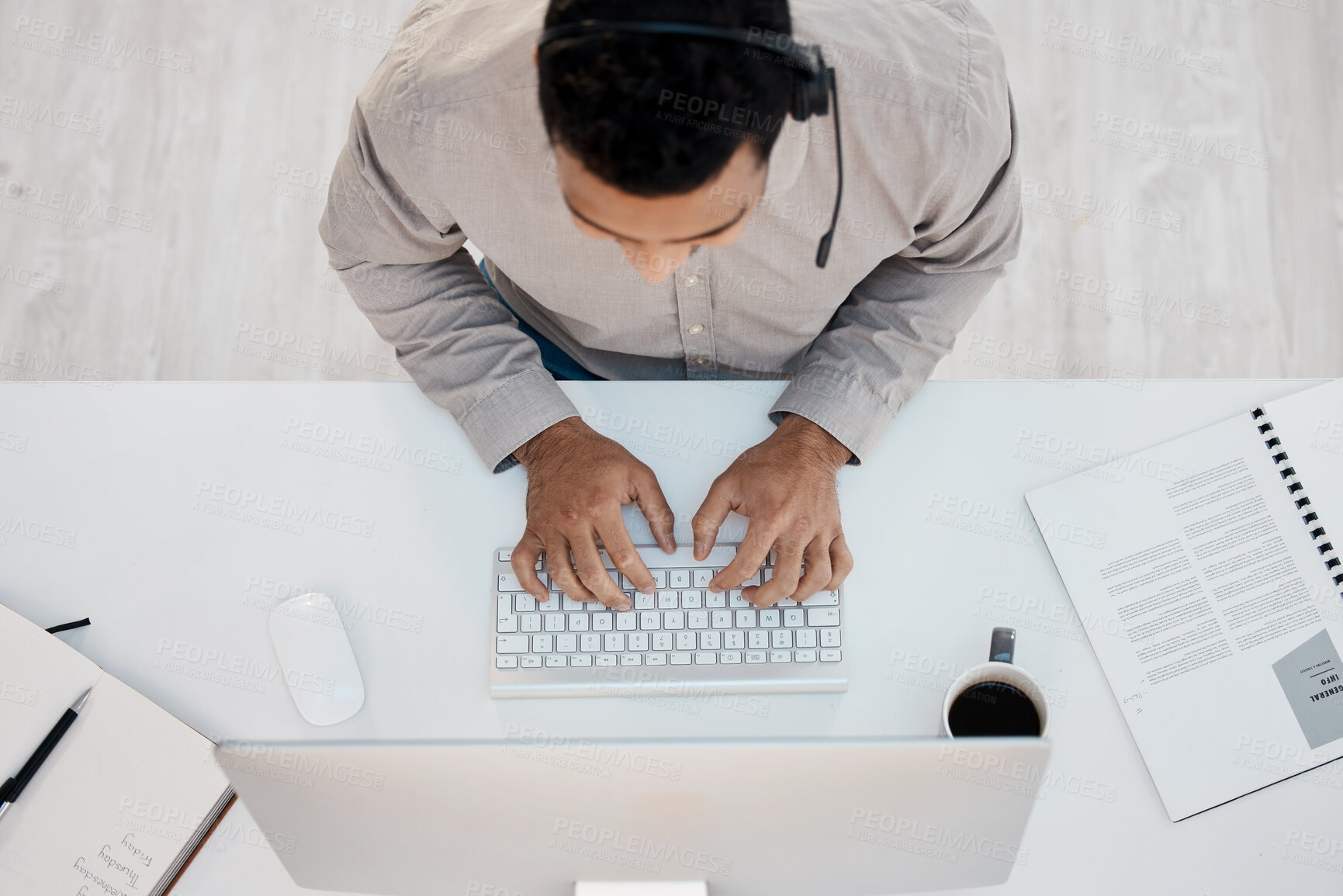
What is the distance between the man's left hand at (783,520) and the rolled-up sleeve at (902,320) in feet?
0.17

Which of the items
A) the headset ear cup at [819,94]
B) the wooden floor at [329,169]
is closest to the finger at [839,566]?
the headset ear cup at [819,94]

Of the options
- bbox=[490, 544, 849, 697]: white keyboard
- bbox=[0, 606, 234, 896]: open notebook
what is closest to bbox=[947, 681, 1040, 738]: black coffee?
bbox=[490, 544, 849, 697]: white keyboard

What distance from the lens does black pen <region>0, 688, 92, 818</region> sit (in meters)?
0.89

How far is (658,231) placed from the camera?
70 centimetres

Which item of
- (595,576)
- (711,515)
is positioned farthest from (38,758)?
(711,515)

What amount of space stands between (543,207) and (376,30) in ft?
4.85

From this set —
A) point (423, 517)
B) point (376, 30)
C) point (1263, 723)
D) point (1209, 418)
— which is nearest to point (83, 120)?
point (376, 30)

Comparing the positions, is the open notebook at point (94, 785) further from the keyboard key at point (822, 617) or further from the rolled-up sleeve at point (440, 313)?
the keyboard key at point (822, 617)

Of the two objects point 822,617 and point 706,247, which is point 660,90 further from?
point 822,617

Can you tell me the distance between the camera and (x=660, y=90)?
0.59 meters

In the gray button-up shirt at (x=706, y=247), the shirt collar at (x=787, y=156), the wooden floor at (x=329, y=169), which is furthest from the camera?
the wooden floor at (x=329, y=169)

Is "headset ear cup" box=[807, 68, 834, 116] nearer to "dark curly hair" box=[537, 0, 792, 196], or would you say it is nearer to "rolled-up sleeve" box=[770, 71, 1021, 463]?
"dark curly hair" box=[537, 0, 792, 196]

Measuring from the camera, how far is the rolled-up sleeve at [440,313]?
37.1 inches

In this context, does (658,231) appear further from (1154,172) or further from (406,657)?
(1154,172)
